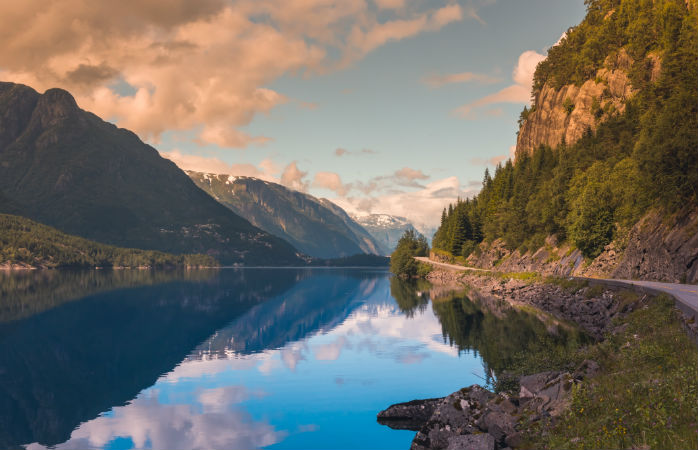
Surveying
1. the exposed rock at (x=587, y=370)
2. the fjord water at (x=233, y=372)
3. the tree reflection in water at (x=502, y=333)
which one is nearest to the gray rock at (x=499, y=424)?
the exposed rock at (x=587, y=370)

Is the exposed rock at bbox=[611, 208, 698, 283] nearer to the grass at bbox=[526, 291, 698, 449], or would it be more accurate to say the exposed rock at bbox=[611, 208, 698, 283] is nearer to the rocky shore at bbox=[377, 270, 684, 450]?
the grass at bbox=[526, 291, 698, 449]

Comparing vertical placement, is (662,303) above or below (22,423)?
above

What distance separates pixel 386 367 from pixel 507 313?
3010 centimetres

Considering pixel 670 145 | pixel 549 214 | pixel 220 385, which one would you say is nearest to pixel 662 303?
pixel 670 145

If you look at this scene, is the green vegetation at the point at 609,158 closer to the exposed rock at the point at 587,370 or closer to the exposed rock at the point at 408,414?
the exposed rock at the point at 587,370

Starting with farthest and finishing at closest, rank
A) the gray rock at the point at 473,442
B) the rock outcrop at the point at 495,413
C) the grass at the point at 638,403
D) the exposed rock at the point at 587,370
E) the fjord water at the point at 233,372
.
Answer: the fjord water at the point at 233,372 → the exposed rock at the point at 587,370 → the rock outcrop at the point at 495,413 → the gray rock at the point at 473,442 → the grass at the point at 638,403

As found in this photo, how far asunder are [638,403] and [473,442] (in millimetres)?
5478

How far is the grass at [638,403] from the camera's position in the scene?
41.0 feet

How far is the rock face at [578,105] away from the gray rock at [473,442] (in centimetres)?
11484

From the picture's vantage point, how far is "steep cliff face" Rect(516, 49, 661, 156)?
11994 centimetres

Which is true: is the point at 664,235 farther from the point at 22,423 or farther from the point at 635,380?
the point at 22,423

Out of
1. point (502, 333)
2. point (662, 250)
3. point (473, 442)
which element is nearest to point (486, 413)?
point (473, 442)

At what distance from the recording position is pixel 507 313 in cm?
6475

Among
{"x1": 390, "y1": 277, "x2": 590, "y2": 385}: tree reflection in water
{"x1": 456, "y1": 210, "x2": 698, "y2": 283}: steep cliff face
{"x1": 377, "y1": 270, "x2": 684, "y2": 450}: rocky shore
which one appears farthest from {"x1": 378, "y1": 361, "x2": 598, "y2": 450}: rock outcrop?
{"x1": 456, "y1": 210, "x2": 698, "y2": 283}: steep cliff face
